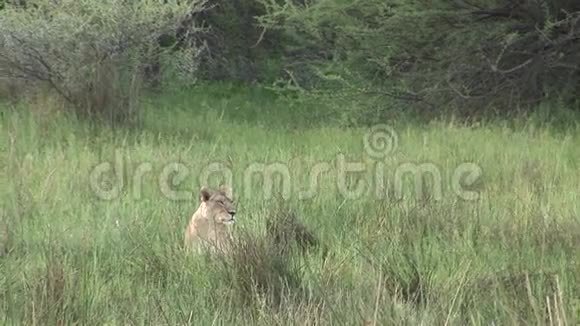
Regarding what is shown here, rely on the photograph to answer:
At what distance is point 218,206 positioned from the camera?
188 inches

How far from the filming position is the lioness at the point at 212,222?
4.27m

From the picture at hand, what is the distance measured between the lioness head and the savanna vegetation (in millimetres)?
197

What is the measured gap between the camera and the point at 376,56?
474 inches

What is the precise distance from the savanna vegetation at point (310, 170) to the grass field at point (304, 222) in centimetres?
2

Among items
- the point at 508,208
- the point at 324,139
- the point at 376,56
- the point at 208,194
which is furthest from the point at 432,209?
the point at 376,56

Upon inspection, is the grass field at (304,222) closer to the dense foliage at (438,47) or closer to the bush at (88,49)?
the bush at (88,49)

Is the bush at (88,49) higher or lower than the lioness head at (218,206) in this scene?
higher

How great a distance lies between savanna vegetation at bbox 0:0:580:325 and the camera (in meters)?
3.58
